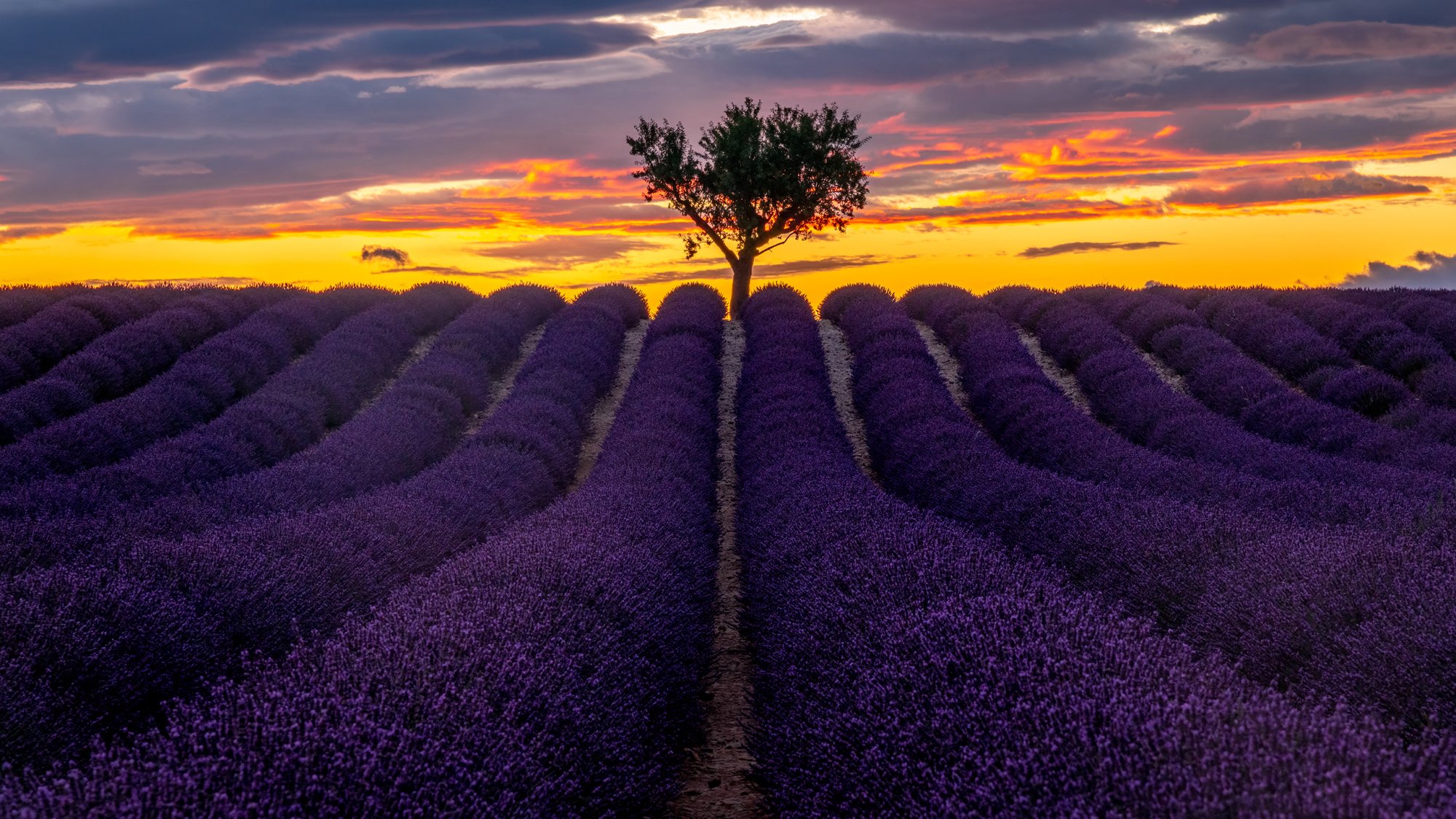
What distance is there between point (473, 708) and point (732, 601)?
3.61 m

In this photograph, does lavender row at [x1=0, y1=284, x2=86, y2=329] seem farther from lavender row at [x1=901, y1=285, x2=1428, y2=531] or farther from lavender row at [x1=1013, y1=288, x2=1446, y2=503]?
lavender row at [x1=1013, y1=288, x2=1446, y2=503]

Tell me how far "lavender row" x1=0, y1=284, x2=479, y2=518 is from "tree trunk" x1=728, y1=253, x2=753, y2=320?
5.75 metres

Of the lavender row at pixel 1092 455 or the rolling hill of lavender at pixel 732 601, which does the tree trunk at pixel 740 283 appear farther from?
the rolling hill of lavender at pixel 732 601

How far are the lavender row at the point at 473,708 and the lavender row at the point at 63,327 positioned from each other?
11.2 m

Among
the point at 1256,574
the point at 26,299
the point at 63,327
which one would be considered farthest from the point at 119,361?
the point at 1256,574

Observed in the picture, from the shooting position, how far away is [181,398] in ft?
35.7

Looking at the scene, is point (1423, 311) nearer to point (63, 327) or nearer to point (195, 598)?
point (195, 598)

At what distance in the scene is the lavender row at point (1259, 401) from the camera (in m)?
8.59

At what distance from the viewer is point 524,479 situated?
7.57 m

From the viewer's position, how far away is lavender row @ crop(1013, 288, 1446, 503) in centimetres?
745

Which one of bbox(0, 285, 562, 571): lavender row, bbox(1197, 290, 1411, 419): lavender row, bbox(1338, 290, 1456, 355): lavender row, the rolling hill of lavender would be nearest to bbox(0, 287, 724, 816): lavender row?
the rolling hill of lavender

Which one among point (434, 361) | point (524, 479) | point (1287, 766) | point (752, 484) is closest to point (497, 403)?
point (434, 361)

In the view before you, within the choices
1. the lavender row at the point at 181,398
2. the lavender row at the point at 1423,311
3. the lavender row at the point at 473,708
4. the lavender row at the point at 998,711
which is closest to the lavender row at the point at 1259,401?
the lavender row at the point at 1423,311

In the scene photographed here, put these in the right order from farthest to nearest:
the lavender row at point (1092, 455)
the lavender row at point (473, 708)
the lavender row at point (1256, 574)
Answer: the lavender row at point (1092, 455), the lavender row at point (1256, 574), the lavender row at point (473, 708)
